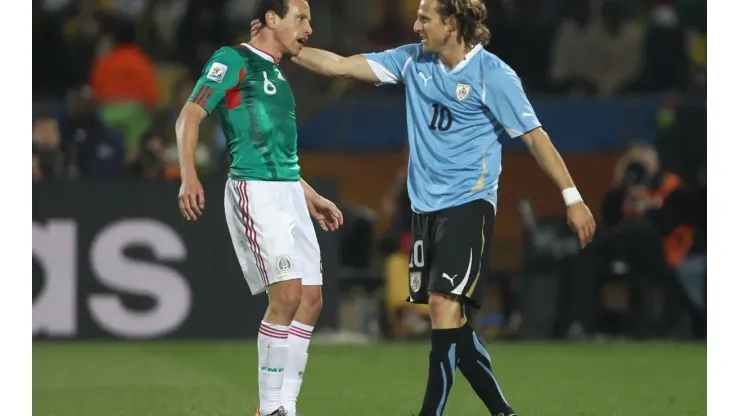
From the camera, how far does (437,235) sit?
23.6 feet

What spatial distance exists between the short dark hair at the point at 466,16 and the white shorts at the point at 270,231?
1.11 metres

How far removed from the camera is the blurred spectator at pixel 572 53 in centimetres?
1652

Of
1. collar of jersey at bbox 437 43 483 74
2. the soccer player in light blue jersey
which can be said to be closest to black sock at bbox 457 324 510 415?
the soccer player in light blue jersey

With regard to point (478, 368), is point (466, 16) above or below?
above

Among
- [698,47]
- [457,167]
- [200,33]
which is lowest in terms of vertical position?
[457,167]

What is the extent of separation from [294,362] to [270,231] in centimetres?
70

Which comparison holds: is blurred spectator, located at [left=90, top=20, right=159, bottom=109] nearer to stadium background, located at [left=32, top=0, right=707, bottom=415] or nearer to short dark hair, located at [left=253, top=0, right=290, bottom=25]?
stadium background, located at [left=32, top=0, right=707, bottom=415]

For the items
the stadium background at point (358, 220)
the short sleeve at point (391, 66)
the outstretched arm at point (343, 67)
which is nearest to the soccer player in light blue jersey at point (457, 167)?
the short sleeve at point (391, 66)

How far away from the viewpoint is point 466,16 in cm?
726

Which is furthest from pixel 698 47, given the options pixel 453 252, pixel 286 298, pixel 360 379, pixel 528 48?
pixel 286 298

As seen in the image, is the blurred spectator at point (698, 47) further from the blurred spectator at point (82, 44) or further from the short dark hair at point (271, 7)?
the short dark hair at point (271, 7)

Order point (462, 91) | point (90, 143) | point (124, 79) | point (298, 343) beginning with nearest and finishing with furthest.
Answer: point (462, 91), point (298, 343), point (90, 143), point (124, 79)

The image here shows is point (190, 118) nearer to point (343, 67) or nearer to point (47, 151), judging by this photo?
point (343, 67)
